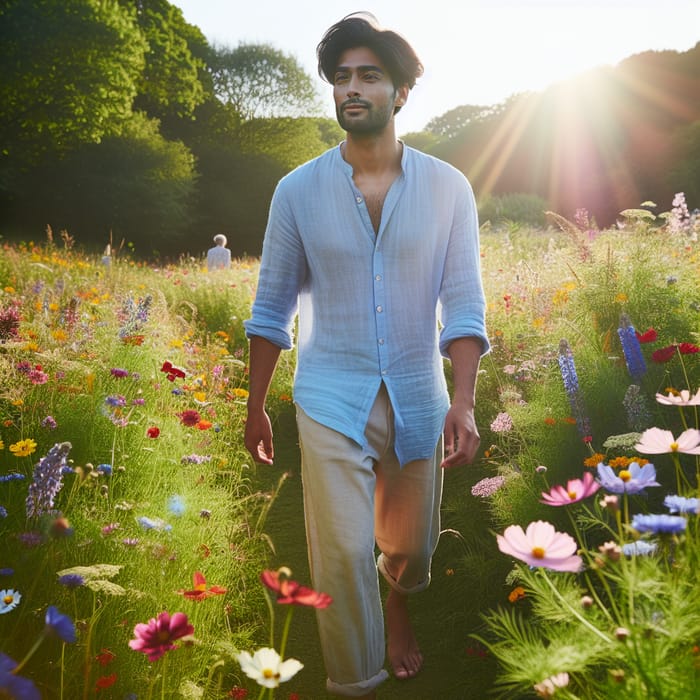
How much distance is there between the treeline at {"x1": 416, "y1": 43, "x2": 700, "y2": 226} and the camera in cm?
2049

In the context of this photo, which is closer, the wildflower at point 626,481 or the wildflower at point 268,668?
the wildflower at point 268,668

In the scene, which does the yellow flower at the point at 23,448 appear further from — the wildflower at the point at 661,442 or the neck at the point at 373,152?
the wildflower at the point at 661,442

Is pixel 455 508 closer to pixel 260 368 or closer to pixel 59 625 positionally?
pixel 260 368

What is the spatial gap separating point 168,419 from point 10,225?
1014 inches

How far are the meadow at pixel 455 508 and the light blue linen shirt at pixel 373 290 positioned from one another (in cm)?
69

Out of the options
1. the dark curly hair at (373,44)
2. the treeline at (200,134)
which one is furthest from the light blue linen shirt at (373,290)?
the treeline at (200,134)

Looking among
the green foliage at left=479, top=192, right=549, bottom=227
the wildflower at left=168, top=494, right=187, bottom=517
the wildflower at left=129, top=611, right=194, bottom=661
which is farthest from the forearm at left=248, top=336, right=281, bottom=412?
the green foliage at left=479, top=192, right=549, bottom=227

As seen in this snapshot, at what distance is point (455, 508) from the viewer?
367 cm

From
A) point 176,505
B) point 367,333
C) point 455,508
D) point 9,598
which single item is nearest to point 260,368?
point 367,333

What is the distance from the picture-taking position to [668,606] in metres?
1.31

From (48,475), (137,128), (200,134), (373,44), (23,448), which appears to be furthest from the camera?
(200,134)

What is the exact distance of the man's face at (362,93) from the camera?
242cm

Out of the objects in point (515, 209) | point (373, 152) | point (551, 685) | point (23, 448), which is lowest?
point (515, 209)

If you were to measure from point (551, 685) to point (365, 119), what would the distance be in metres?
1.94
